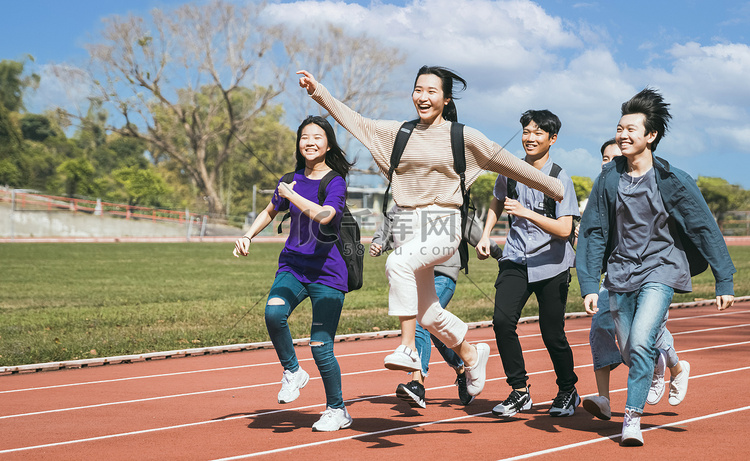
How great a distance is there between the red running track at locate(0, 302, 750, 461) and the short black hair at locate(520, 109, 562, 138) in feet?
6.84

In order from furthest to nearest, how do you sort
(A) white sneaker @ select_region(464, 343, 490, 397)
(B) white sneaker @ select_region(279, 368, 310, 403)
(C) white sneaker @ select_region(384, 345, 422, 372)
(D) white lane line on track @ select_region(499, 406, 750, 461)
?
(A) white sneaker @ select_region(464, 343, 490, 397) < (B) white sneaker @ select_region(279, 368, 310, 403) < (D) white lane line on track @ select_region(499, 406, 750, 461) < (C) white sneaker @ select_region(384, 345, 422, 372)

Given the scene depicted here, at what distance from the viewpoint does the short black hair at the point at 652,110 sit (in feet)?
15.8

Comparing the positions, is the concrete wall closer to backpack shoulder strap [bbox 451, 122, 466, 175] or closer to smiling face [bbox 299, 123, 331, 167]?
smiling face [bbox 299, 123, 331, 167]

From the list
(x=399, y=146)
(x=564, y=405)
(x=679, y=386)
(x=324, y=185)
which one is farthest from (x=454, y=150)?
(x=679, y=386)

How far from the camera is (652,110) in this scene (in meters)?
4.82

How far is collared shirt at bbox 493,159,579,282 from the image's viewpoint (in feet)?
18.6

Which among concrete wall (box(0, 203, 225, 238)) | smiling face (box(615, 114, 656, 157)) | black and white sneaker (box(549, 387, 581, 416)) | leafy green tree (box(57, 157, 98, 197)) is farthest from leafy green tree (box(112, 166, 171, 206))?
smiling face (box(615, 114, 656, 157))

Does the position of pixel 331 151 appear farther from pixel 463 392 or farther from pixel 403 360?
pixel 463 392

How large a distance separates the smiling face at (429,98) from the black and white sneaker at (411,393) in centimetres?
177

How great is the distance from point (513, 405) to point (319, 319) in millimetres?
1539

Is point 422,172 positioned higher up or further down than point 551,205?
higher up

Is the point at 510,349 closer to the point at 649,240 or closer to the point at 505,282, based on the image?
the point at 505,282

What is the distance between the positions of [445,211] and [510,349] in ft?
4.92

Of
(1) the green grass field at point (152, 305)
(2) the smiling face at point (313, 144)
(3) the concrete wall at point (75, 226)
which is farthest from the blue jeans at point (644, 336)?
(3) the concrete wall at point (75, 226)
